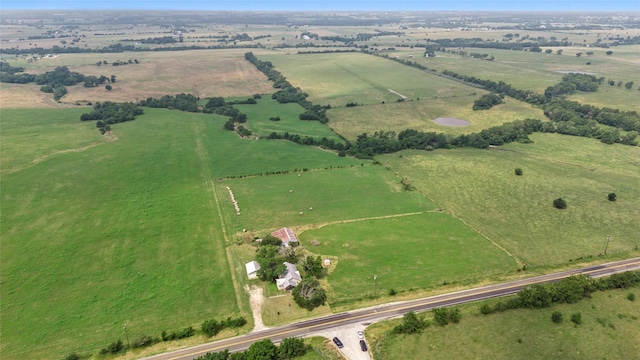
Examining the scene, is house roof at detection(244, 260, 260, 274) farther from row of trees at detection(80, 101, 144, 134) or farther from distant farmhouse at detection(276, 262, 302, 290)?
row of trees at detection(80, 101, 144, 134)

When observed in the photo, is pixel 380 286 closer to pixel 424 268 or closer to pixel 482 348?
pixel 424 268

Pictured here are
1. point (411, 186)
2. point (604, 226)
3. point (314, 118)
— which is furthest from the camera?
point (314, 118)

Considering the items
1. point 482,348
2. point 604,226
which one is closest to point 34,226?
point 482,348

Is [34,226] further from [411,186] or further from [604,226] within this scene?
[604,226]

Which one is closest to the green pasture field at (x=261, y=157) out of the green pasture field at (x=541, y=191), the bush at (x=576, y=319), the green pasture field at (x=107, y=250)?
the green pasture field at (x=107, y=250)

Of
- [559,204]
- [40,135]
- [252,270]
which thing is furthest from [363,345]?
[40,135]

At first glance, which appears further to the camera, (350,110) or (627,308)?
(350,110)

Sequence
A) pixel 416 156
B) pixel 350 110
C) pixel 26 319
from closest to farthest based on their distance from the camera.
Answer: pixel 26 319, pixel 416 156, pixel 350 110

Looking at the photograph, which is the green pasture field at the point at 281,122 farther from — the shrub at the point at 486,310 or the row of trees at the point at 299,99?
the shrub at the point at 486,310
